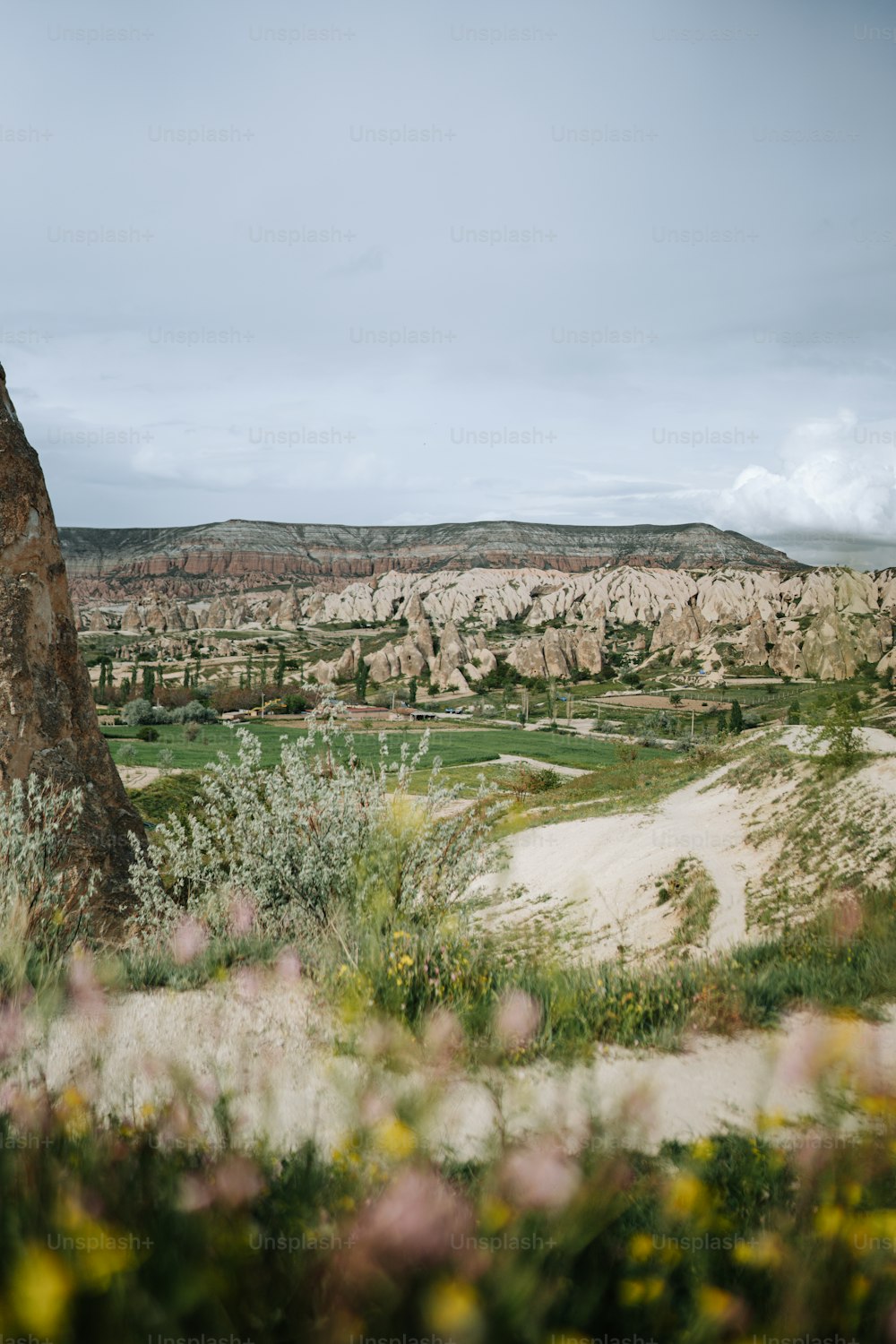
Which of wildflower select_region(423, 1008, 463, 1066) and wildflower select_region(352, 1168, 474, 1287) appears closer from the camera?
wildflower select_region(352, 1168, 474, 1287)

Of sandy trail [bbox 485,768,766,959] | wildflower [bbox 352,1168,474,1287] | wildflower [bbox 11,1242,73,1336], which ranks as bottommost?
sandy trail [bbox 485,768,766,959]

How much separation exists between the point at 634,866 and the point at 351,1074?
12189mm

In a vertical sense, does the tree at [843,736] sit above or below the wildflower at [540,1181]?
below

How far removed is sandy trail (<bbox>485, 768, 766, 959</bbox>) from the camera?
11.4 meters

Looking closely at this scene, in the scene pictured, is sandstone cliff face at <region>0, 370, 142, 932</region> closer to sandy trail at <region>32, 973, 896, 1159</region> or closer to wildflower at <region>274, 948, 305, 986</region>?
wildflower at <region>274, 948, 305, 986</region>

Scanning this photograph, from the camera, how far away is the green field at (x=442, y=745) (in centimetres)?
4612

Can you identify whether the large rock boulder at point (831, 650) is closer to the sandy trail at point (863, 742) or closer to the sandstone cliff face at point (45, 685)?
the sandy trail at point (863, 742)

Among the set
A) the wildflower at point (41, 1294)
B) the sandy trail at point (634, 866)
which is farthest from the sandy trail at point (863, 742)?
the wildflower at point (41, 1294)

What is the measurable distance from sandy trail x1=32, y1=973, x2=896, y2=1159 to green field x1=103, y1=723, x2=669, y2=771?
122 feet

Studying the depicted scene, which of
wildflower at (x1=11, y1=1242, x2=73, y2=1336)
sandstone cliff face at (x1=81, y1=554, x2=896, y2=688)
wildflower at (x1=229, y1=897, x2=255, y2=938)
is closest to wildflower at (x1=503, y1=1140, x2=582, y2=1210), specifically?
wildflower at (x1=11, y1=1242, x2=73, y2=1336)

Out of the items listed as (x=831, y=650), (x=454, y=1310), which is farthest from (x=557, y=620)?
(x=454, y=1310)

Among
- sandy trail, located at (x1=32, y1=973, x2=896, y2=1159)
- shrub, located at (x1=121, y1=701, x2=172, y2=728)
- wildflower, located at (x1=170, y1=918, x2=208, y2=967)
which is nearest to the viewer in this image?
sandy trail, located at (x1=32, y1=973, x2=896, y2=1159)

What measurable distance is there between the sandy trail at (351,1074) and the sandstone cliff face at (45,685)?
344 centimetres

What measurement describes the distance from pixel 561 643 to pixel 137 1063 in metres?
121
